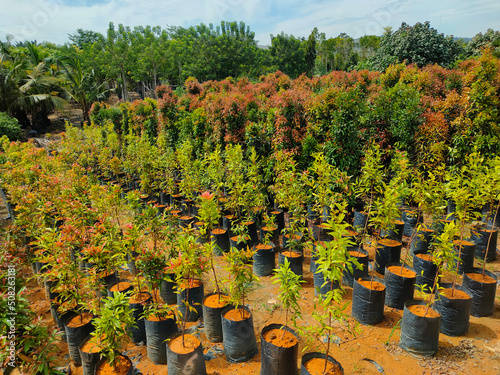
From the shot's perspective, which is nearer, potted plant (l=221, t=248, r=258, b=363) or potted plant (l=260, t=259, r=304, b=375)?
potted plant (l=260, t=259, r=304, b=375)

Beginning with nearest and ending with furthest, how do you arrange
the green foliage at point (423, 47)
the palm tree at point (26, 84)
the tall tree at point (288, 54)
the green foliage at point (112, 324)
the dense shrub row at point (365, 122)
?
the green foliage at point (112, 324) → the dense shrub row at point (365, 122) → the green foliage at point (423, 47) → the palm tree at point (26, 84) → the tall tree at point (288, 54)

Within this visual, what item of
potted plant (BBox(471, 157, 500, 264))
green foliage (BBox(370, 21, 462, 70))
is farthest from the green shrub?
green foliage (BBox(370, 21, 462, 70))

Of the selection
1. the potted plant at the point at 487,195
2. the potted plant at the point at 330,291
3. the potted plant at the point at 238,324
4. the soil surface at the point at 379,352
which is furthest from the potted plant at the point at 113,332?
the potted plant at the point at 487,195

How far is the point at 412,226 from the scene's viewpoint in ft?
19.3

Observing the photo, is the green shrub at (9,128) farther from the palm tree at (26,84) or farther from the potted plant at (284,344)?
the potted plant at (284,344)

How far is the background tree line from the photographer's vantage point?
55.8ft

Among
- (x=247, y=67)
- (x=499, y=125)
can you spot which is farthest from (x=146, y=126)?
(x=247, y=67)

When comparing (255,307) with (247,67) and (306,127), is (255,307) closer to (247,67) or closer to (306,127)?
(306,127)

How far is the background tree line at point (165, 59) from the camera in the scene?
17000 millimetres

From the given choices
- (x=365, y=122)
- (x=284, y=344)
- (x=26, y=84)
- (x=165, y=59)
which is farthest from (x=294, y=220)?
(x=165, y=59)

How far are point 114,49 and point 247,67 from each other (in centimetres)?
1549

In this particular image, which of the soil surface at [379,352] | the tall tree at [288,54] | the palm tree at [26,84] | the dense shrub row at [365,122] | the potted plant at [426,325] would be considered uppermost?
the tall tree at [288,54]

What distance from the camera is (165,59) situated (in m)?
33.3

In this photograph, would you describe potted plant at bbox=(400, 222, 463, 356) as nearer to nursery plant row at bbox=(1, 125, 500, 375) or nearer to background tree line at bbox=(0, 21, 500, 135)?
nursery plant row at bbox=(1, 125, 500, 375)
